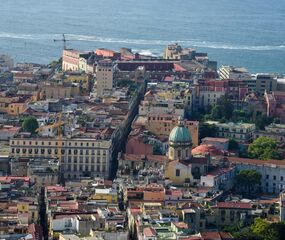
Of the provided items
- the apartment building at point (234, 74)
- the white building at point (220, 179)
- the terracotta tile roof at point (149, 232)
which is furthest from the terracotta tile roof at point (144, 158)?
the apartment building at point (234, 74)

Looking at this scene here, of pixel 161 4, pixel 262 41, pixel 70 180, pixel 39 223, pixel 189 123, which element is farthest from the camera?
pixel 161 4

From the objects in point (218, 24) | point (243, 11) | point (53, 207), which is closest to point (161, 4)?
point (243, 11)

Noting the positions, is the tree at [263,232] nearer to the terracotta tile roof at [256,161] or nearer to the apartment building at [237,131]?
the terracotta tile roof at [256,161]

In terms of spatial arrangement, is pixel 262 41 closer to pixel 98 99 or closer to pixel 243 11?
pixel 243 11

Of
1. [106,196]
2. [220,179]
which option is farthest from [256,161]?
[106,196]

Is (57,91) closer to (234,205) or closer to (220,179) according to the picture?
(220,179)

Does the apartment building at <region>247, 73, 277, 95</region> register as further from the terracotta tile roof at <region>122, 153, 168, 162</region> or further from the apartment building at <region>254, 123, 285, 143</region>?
the terracotta tile roof at <region>122, 153, 168, 162</region>

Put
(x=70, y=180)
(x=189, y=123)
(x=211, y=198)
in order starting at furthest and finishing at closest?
(x=189, y=123)
(x=70, y=180)
(x=211, y=198)
